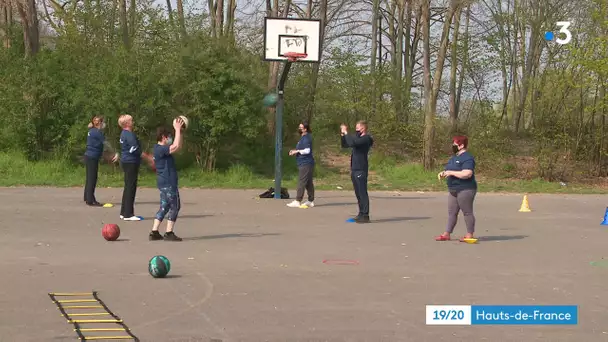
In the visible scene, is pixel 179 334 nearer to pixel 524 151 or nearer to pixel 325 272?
pixel 325 272

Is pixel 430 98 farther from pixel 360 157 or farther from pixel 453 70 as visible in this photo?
pixel 360 157

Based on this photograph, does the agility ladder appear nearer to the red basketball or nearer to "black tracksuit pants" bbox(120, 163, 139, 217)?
the red basketball

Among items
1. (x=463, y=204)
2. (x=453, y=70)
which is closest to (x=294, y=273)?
(x=463, y=204)

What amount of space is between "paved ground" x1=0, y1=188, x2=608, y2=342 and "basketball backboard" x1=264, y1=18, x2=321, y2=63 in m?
4.48

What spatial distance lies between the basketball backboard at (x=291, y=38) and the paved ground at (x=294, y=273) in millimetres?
4479

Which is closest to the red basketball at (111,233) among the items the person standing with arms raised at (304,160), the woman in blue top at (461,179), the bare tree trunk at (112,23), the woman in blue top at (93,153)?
the woman in blue top at (93,153)

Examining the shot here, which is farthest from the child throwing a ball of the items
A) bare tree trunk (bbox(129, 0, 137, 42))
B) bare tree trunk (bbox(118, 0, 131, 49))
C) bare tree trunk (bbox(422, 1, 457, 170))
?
bare tree trunk (bbox(422, 1, 457, 170))

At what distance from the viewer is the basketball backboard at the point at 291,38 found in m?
19.9

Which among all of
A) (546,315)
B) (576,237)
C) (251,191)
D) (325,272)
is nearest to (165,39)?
(251,191)

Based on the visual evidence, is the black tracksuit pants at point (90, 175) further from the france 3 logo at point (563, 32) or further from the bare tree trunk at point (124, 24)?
the france 3 logo at point (563, 32)

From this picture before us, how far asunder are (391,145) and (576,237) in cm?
1747

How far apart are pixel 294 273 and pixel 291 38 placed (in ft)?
36.0

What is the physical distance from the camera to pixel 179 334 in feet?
22.7

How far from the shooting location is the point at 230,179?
23.7 metres
